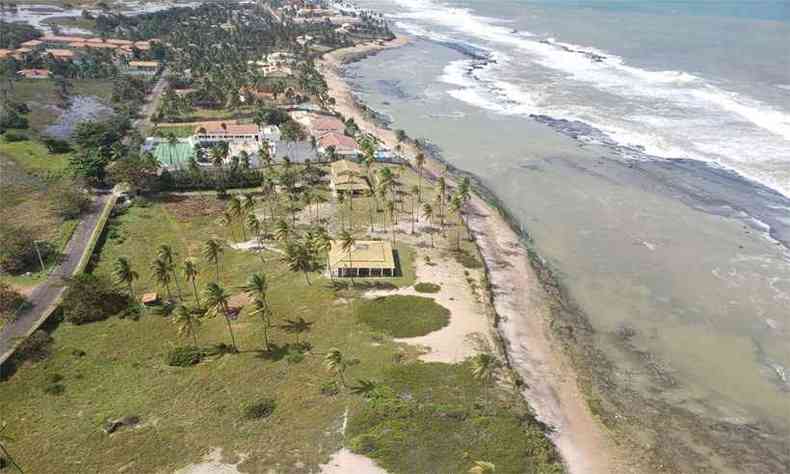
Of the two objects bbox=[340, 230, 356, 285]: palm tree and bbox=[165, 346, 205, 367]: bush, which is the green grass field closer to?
bbox=[165, 346, 205, 367]: bush

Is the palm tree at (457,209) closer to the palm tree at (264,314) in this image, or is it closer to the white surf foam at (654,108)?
the palm tree at (264,314)

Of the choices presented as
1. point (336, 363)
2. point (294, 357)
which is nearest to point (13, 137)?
point (294, 357)

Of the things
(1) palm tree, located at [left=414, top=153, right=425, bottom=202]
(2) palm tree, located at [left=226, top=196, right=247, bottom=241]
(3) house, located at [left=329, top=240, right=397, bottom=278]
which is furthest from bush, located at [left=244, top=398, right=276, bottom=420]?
(1) palm tree, located at [left=414, top=153, right=425, bottom=202]

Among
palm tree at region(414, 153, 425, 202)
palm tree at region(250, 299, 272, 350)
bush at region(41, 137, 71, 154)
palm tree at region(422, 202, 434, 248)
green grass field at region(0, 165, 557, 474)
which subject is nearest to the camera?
green grass field at region(0, 165, 557, 474)

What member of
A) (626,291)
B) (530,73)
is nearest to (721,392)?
(626,291)

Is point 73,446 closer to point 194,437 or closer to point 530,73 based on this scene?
point 194,437
